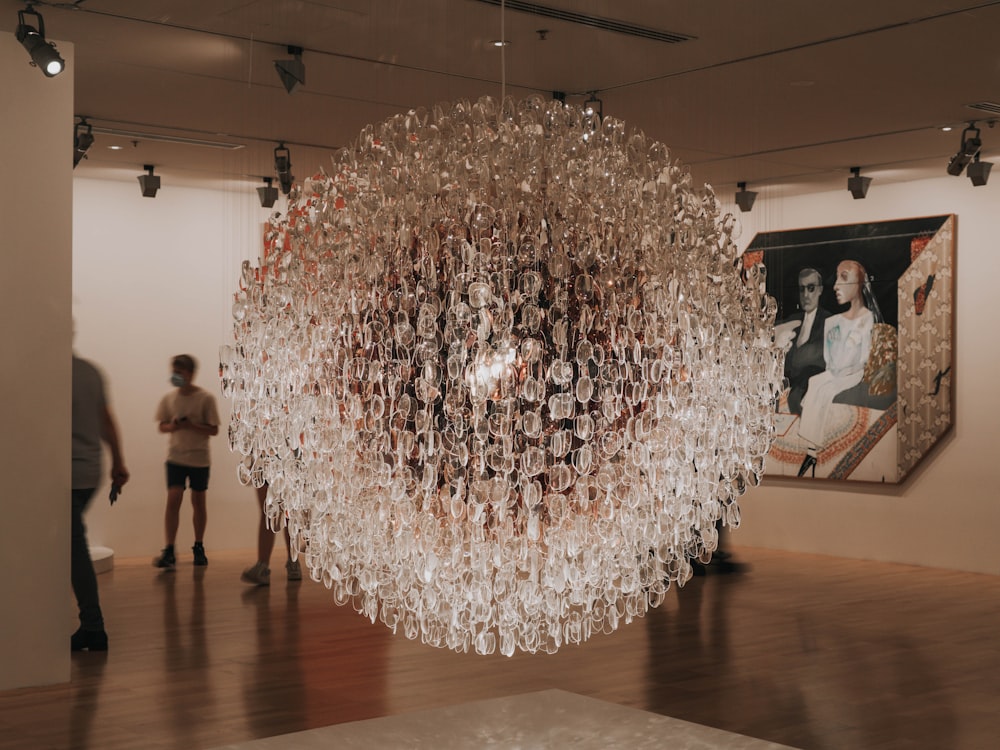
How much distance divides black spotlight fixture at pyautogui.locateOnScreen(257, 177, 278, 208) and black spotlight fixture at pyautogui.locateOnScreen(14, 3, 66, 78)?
365 cm

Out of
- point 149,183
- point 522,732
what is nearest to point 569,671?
point 522,732

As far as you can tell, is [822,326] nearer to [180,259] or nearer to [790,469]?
[790,469]

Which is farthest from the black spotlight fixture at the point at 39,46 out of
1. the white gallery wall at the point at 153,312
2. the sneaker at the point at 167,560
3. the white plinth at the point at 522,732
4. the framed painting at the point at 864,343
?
the framed painting at the point at 864,343

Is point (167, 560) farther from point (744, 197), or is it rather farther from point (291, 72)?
point (744, 197)

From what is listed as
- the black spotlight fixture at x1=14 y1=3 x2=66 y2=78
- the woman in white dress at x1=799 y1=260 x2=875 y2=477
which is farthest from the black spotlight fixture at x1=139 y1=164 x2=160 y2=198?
the woman in white dress at x1=799 y1=260 x2=875 y2=477

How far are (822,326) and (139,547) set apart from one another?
18.9ft

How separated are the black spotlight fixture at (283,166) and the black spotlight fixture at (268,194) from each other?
0.74 feet

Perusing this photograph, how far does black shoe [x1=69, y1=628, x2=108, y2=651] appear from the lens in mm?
6543

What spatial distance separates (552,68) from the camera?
259 inches

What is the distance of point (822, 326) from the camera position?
10.7 m

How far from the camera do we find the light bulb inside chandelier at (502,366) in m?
2.73

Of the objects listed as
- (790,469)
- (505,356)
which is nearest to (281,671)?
(505,356)

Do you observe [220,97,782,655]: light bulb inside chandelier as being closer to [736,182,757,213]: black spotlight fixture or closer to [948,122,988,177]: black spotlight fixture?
[948,122,988,177]: black spotlight fixture

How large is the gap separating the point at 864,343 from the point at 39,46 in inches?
277
